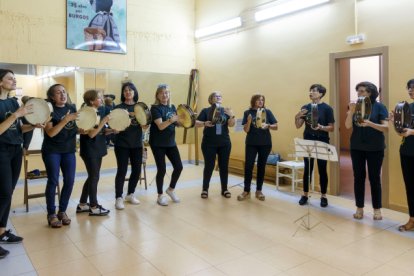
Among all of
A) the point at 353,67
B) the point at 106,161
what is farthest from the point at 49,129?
the point at 353,67

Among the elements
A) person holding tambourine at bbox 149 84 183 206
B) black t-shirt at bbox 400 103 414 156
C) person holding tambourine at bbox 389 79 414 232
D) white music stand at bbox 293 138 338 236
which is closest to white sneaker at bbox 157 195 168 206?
person holding tambourine at bbox 149 84 183 206

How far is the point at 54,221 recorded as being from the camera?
3.58 meters

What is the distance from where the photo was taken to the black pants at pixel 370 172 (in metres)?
3.72

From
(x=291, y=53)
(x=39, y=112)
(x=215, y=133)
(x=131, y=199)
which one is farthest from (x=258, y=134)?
(x=39, y=112)

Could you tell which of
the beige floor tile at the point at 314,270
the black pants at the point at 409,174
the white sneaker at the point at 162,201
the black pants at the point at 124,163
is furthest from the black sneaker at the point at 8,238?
the black pants at the point at 409,174

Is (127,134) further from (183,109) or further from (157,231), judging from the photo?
(157,231)

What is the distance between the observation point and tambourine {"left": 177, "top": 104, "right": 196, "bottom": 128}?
14.3 ft

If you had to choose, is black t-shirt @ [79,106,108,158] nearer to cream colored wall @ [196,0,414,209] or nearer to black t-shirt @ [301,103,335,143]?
black t-shirt @ [301,103,335,143]

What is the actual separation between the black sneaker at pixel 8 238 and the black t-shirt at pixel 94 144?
1065mm

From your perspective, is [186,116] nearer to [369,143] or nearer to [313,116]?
[313,116]

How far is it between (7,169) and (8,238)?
2.34 ft

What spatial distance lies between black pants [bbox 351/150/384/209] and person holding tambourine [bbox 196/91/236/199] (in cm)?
163

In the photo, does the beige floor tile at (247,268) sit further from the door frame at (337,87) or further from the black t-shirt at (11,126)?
the door frame at (337,87)

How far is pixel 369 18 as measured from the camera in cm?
432
